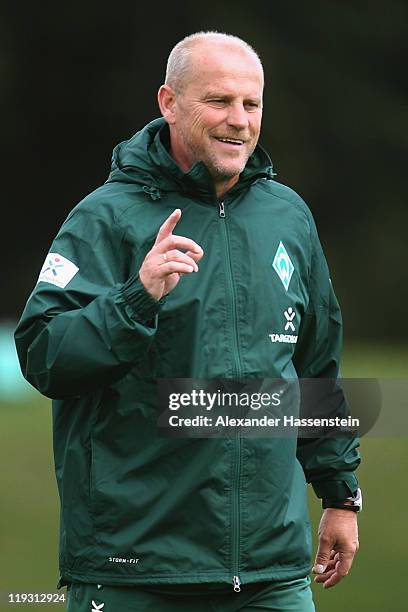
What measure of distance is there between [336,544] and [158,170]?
108cm

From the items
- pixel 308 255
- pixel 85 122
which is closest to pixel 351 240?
pixel 85 122

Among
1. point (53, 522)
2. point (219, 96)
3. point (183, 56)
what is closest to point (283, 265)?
point (219, 96)

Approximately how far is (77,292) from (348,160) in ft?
68.2

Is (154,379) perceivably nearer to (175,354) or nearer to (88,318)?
(175,354)

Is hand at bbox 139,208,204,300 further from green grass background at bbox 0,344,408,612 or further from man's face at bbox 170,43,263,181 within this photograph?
green grass background at bbox 0,344,408,612

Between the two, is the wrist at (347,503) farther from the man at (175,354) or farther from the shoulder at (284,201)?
the shoulder at (284,201)

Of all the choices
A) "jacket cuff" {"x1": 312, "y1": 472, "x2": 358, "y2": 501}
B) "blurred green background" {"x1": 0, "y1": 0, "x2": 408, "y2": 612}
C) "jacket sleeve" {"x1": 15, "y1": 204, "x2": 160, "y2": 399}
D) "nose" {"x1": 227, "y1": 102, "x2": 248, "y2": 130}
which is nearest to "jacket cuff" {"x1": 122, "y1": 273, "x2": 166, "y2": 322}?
"jacket sleeve" {"x1": 15, "y1": 204, "x2": 160, "y2": 399}

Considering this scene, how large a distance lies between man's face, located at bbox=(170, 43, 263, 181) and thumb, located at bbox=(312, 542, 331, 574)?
1008 mm

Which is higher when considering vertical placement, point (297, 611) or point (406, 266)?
point (406, 266)

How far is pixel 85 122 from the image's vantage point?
75.9 ft

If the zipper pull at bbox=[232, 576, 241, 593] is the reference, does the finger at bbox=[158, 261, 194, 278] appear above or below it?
above

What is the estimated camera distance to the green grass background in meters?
6.30

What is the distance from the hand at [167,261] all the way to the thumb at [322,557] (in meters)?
0.96

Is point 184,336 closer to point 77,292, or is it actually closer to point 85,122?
point 77,292
